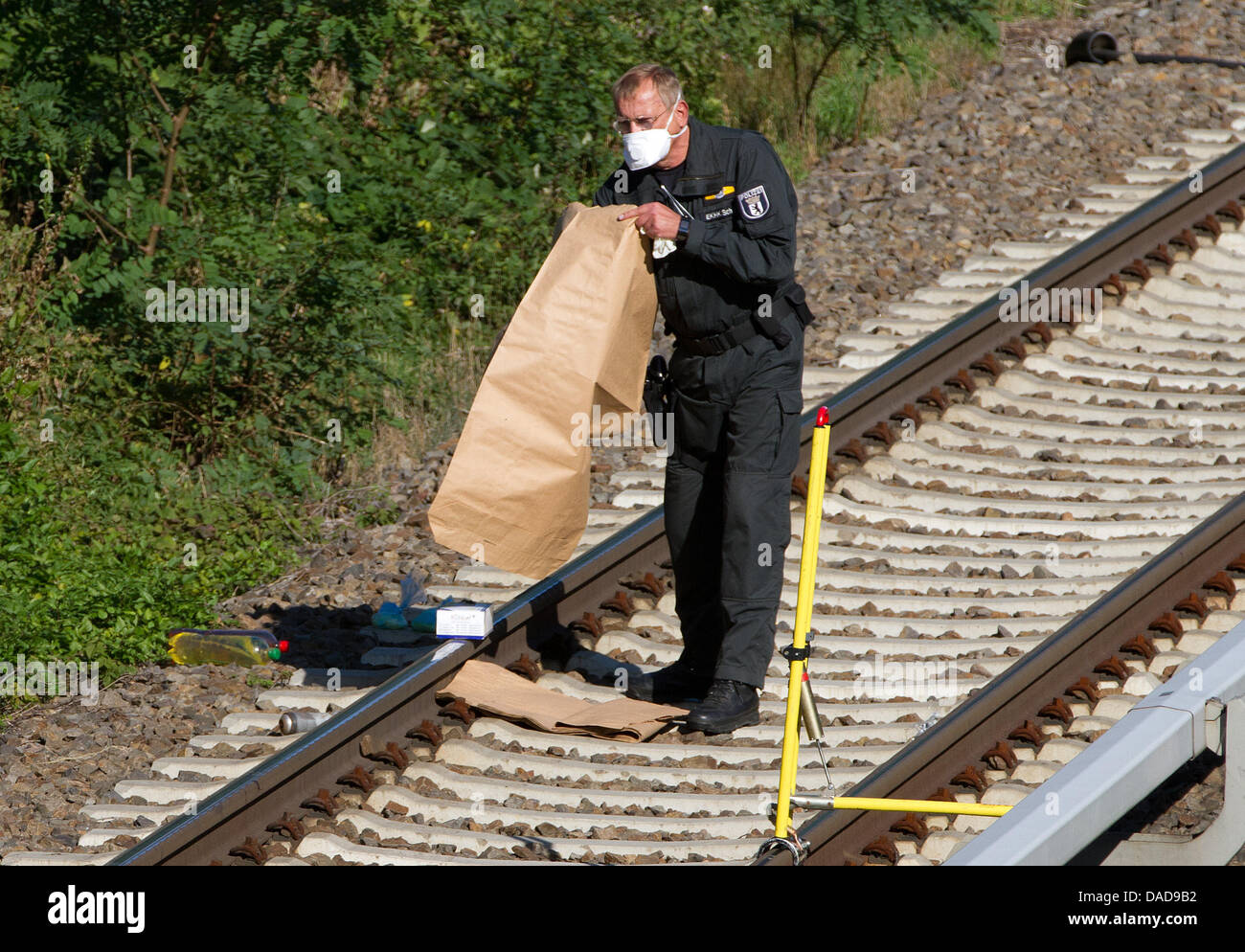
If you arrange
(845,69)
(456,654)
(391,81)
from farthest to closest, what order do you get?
(845,69) → (391,81) → (456,654)

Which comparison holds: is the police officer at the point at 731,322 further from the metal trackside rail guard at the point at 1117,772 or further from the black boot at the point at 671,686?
the metal trackside rail guard at the point at 1117,772

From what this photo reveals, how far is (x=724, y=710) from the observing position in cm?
579

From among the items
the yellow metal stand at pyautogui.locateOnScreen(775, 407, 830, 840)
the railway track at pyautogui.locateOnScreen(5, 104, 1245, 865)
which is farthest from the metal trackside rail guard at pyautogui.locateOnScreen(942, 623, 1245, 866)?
the railway track at pyautogui.locateOnScreen(5, 104, 1245, 865)

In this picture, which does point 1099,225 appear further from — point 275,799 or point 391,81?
point 275,799

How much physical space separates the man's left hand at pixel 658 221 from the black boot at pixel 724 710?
153 centimetres

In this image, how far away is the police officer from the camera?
5.66 m

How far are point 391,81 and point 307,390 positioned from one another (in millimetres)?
2874

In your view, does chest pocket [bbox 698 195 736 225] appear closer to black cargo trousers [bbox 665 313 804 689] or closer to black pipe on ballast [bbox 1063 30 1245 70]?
black cargo trousers [bbox 665 313 804 689]

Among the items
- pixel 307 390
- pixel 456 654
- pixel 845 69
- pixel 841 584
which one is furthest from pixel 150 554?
pixel 845 69

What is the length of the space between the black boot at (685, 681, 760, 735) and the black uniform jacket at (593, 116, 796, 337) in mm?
1214

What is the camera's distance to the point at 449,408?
9.12m

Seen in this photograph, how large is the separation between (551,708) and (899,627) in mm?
1367

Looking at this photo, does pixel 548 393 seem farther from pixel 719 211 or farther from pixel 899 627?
pixel 899 627

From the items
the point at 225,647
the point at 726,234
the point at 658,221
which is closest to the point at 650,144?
the point at 658,221
